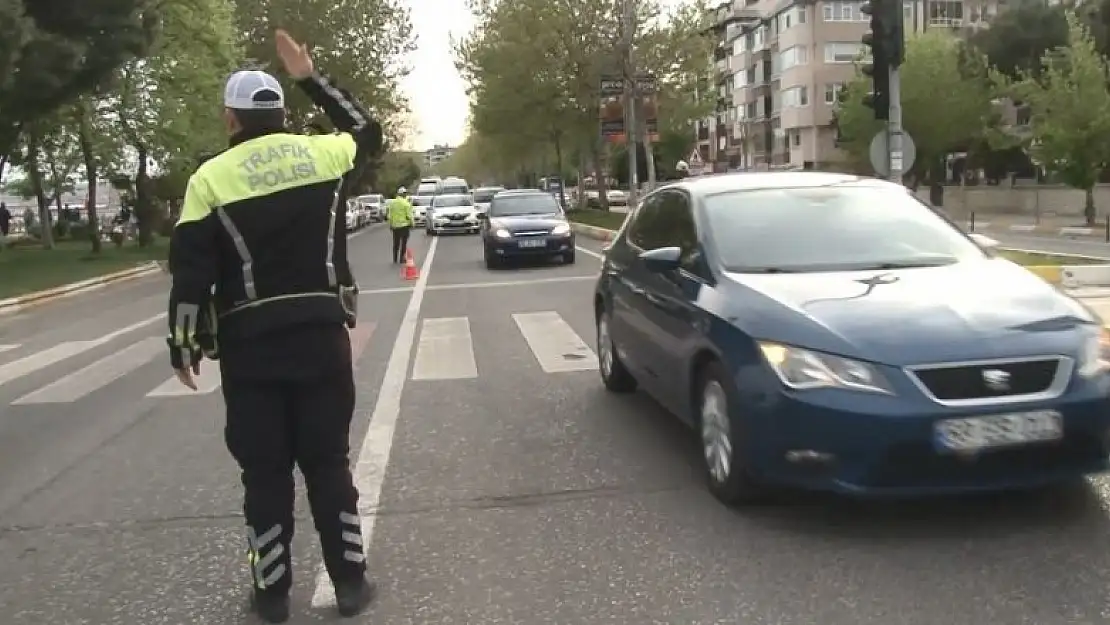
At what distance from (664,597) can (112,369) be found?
25.9 feet

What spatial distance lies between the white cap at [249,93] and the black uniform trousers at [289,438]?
784mm

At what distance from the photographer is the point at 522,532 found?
5.15 m

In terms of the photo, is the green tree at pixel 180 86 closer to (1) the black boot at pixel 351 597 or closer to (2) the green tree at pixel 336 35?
(2) the green tree at pixel 336 35

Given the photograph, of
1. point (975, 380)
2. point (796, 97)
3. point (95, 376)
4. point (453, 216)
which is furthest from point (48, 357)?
point (796, 97)

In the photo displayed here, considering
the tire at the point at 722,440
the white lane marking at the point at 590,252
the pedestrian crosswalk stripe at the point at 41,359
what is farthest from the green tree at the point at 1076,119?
the tire at the point at 722,440

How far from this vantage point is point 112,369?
10.8m

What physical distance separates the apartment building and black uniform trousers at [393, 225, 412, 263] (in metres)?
46.6

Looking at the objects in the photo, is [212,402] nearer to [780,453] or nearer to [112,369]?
[112,369]

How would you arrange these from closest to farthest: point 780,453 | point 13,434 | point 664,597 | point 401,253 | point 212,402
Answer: point 664,597, point 780,453, point 13,434, point 212,402, point 401,253

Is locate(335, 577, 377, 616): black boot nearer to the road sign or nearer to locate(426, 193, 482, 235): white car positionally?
the road sign

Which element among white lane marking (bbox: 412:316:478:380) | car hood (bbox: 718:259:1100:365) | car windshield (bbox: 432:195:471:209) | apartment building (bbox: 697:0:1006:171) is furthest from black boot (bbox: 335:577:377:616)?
apartment building (bbox: 697:0:1006:171)

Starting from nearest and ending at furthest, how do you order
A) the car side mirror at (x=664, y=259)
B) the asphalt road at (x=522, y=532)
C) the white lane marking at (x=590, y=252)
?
the asphalt road at (x=522, y=532)
the car side mirror at (x=664, y=259)
the white lane marking at (x=590, y=252)

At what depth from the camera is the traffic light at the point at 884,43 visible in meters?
14.0

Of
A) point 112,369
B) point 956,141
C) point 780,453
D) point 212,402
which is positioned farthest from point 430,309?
point 956,141
